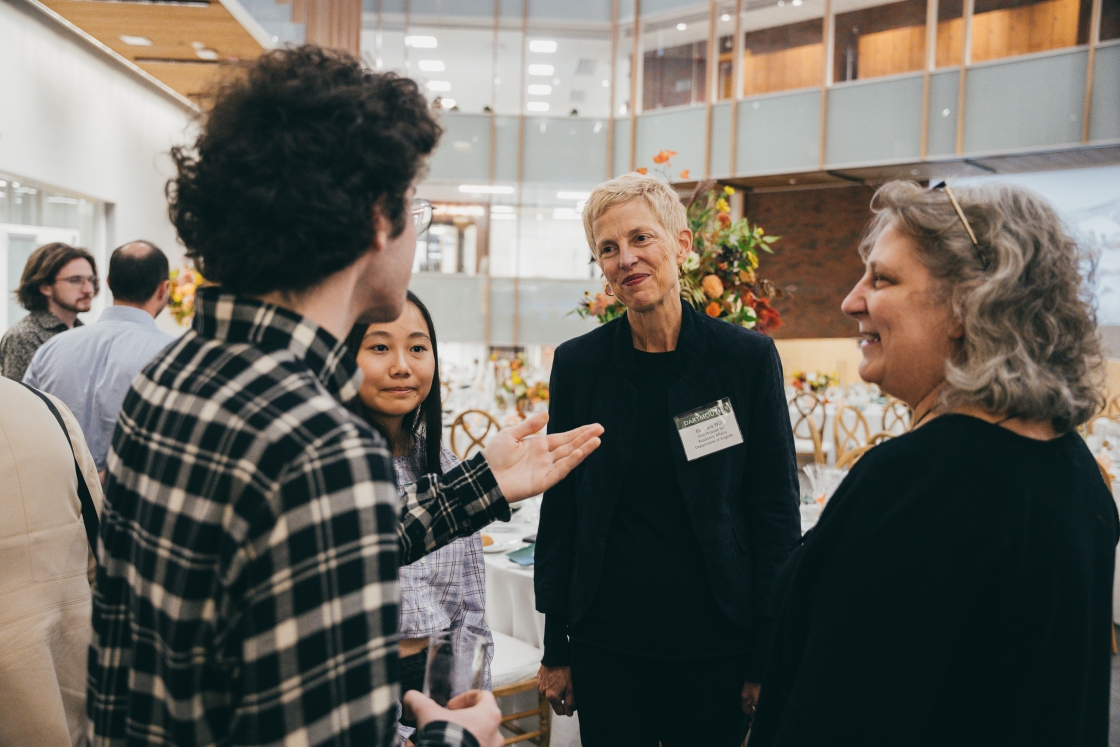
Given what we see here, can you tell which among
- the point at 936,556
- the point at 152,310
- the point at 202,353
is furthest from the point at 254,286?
the point at 152,310

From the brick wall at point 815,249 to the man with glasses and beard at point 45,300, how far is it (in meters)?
9.54

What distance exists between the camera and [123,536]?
0.78m

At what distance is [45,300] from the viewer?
385 centimetres

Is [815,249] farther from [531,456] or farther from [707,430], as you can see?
[531,456]

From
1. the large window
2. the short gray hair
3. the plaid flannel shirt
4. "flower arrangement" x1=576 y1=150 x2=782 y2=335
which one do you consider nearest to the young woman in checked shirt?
the short gray hair

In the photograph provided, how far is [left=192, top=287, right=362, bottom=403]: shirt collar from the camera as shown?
0.75 meters

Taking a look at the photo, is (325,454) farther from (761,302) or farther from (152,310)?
(152,310)

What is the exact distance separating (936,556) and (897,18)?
11.1 meters

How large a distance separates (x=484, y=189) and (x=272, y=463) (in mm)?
11146

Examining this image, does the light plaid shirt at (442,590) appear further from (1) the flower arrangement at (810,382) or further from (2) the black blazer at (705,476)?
(1) the flower arrangement at (810,382)

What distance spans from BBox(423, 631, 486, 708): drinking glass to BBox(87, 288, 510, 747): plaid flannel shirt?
154 mm

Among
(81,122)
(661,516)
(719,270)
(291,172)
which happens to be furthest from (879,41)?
(291,172)

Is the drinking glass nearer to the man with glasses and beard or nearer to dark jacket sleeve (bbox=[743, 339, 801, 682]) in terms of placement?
dark jacket sleeve (bbox=[743, 339, 801, 682])

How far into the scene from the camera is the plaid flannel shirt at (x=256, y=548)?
67 centimetres
